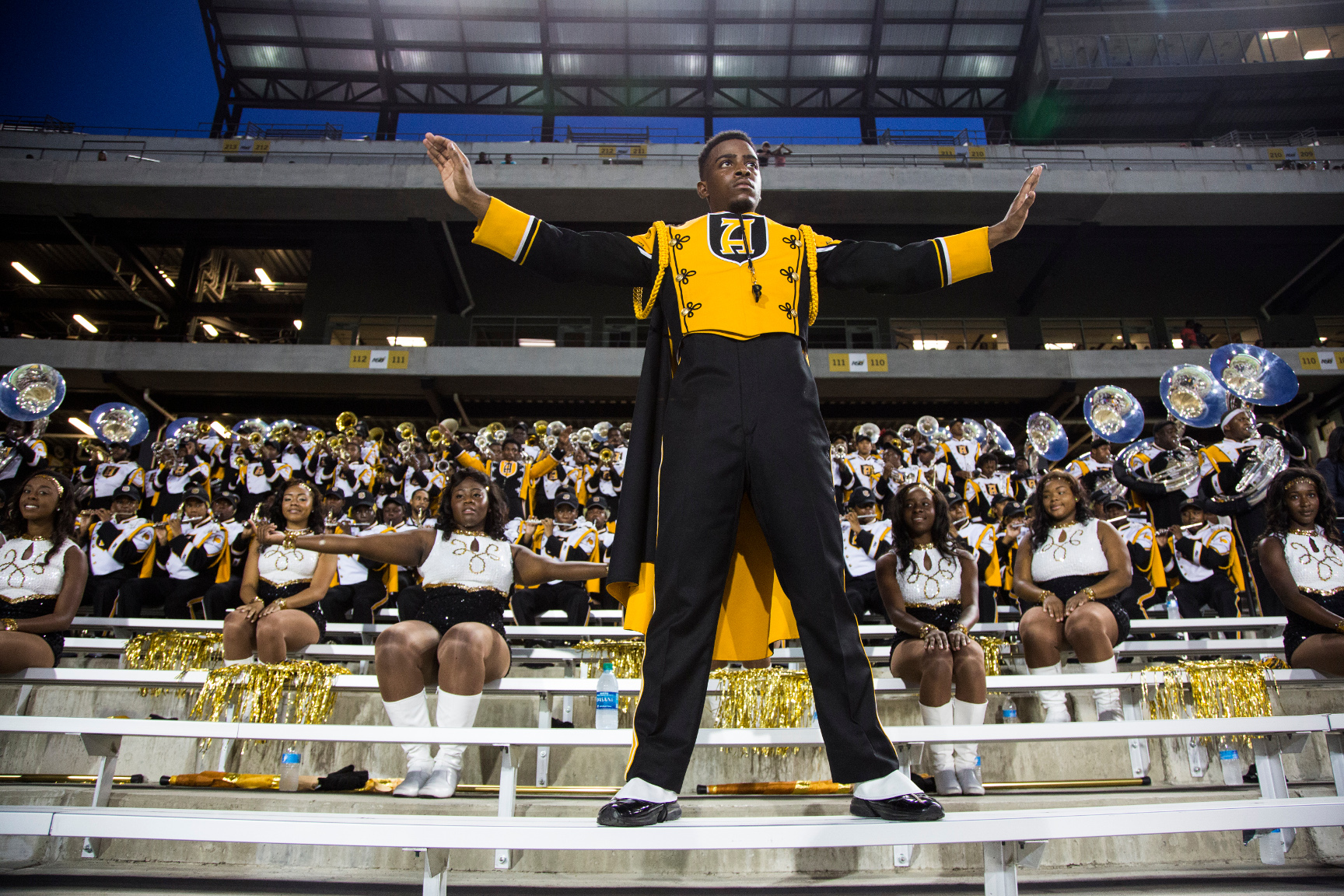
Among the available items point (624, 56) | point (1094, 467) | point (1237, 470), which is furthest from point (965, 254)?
point (624, 56)

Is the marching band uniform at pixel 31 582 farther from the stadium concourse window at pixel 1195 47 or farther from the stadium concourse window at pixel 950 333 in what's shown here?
the stadium concourse window at pixel 1195 47

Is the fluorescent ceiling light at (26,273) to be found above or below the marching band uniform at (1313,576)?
above

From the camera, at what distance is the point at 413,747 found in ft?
8.34

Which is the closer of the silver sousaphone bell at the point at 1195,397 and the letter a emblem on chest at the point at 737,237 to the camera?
the letter a emblem on chest at the point at 737,237

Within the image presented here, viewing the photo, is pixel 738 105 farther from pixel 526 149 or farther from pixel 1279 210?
pixel 1279 210

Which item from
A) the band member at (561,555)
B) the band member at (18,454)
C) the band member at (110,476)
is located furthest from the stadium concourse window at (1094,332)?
the band member at (18,454)

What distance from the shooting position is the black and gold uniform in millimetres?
1559

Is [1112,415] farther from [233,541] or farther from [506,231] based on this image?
[233,541]

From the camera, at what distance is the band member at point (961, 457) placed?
28.0 feet

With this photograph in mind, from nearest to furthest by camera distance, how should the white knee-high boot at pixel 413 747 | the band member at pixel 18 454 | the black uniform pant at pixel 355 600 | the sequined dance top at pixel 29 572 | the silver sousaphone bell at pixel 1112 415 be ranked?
1. the white knee-high boot at pixel 413 747
2. the sequined dance top at pixel 29 572
3. the black uniform pant at pixel 355 600
4. the band member at pixel 18 454
5. the silver sousaphone bell at pixel 1112 415

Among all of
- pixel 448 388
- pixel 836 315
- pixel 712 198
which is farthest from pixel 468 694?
pixel 836 315

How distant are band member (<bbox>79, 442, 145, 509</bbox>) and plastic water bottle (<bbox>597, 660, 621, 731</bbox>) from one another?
6.63 meters

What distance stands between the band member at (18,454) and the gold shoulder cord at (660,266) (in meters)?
8.49

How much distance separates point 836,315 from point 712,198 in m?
14.7
